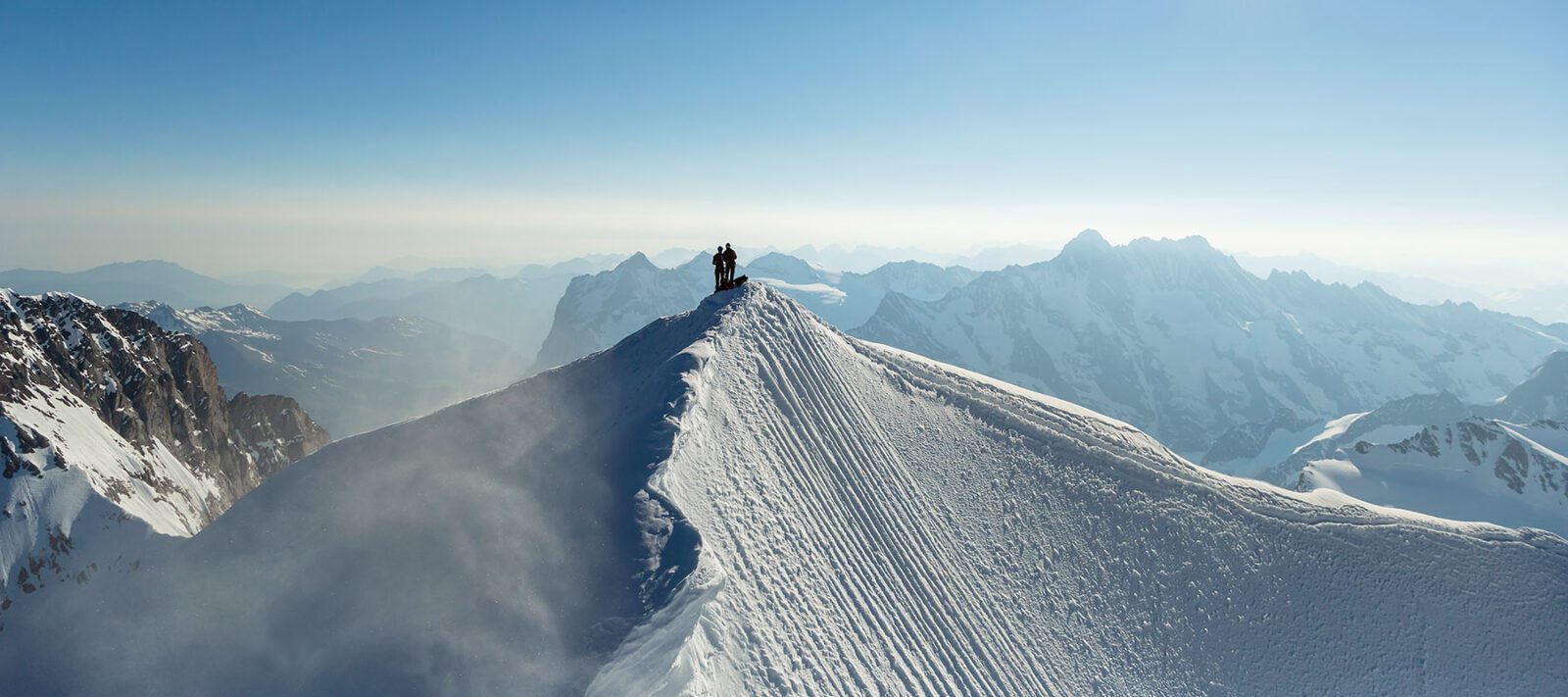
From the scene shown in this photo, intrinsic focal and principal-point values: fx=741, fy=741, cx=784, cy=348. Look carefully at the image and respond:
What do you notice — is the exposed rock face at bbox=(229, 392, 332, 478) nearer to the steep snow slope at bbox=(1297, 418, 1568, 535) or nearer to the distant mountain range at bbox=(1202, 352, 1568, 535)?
the steep snow slope at bbox=(1297, 418, 1568, 535)

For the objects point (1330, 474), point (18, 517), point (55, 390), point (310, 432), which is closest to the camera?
point (18, 517)

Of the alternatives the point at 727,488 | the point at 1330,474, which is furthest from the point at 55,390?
the point at 1330,474

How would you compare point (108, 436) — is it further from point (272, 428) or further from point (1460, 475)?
point (1460, 475)

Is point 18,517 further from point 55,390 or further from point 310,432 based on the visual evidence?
point 310,432

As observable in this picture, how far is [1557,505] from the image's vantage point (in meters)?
116

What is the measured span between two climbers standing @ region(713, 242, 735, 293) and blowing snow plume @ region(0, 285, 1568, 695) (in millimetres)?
1670

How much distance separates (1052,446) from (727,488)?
1857cm

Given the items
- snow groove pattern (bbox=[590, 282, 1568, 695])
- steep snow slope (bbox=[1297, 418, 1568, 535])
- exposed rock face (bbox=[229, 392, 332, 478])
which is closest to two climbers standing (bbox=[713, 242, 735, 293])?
snow groove pattern (bbox=[590, 282, 1568, 695])

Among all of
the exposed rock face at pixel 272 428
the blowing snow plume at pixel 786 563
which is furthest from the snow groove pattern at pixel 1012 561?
the exposed rock face at pixel 272 428

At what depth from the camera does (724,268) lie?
107 ft

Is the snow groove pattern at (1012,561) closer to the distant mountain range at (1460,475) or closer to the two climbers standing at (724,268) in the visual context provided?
the two climbers standing at (724,268)

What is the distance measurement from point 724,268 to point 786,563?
52.5 feet

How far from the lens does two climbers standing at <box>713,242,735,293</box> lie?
3091 centimetres

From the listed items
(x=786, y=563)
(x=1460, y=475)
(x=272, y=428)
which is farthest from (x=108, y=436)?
(x=1460, y=475)
